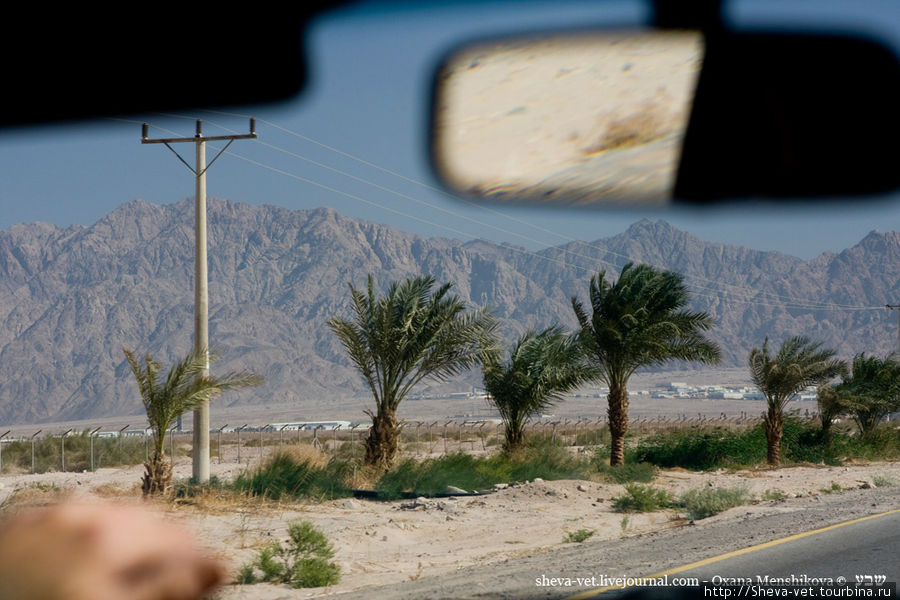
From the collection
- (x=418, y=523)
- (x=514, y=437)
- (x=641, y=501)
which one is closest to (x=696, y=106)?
(x=418, y=523)

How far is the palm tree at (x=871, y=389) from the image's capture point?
40.7 meters

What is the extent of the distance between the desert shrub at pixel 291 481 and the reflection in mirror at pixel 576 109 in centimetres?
1528

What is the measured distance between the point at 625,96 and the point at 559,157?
69 cm

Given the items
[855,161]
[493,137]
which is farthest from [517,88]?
[855,161]

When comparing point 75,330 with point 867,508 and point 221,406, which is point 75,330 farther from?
point 867,508

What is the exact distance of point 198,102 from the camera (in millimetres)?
5059

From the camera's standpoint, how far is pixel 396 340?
80.6ft

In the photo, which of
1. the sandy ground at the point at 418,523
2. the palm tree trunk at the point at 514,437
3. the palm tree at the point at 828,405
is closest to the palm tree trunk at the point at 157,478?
the sandy ground at the point at 418,523

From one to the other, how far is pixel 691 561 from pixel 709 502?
7624 mm

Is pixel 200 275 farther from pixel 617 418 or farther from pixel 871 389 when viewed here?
pixel 871 389

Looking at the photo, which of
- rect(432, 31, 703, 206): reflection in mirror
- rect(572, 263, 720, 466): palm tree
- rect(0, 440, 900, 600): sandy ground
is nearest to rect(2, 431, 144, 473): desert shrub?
rect(0, 440, 900, 600): sandy ground

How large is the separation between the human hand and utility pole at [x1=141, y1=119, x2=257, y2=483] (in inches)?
879

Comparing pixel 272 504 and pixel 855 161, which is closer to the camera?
pixel 855 161

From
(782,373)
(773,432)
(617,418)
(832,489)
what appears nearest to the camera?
(832,489)
